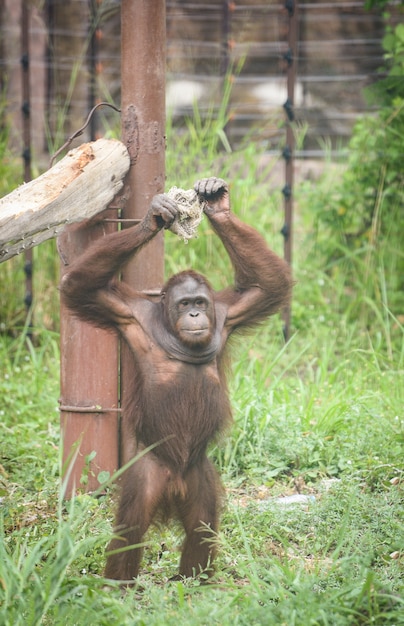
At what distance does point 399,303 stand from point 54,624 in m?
4.54

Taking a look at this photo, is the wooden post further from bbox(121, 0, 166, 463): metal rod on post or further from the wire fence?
the wire fence

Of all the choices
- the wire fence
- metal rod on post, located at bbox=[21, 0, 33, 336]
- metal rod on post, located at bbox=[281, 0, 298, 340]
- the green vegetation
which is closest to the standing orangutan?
the green vegetation

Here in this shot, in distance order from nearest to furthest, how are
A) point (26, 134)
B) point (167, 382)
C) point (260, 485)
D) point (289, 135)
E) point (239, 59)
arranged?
point (167, 382) → point (260, 485) → point (289, 135) → point (26, 134) → point (239, 59)

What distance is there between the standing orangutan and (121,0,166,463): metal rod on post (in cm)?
63

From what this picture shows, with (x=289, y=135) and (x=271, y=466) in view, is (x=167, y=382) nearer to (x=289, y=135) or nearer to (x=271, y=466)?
(x=271, y=466)

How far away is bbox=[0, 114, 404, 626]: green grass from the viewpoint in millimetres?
2820

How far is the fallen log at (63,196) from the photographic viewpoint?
330 cm

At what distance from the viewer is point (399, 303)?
266 inches

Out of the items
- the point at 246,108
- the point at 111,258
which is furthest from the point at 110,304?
the point at 246,108

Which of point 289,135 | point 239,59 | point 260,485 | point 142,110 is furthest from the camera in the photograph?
point 239,59

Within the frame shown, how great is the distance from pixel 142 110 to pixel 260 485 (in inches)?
73.5

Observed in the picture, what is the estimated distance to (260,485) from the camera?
4.47 metres

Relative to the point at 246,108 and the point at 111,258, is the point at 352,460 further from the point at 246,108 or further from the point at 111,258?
the point at 246,108

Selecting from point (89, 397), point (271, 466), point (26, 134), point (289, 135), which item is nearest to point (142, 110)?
point (89, 397)
